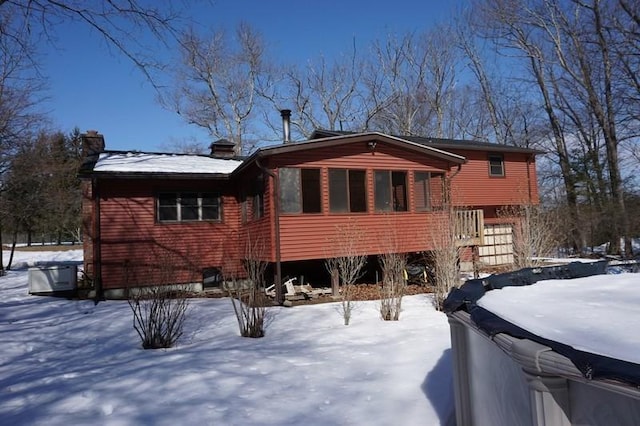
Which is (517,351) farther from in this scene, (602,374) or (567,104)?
(567,104)

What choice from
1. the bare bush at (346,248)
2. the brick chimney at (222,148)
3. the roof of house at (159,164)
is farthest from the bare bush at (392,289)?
the brick chimney at (222,148)

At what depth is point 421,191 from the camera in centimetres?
1478

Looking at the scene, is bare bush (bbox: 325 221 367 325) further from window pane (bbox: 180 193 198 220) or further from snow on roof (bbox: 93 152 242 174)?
window pane (bbox: 180 193 198 220)

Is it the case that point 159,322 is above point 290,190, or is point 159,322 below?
below

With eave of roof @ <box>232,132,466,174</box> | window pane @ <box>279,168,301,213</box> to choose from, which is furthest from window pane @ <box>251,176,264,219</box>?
window pane @ <box>279,168,301,213</box>

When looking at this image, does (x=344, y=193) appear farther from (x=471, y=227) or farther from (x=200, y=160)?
(x=200, y=160)

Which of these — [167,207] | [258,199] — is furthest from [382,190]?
[167,207]

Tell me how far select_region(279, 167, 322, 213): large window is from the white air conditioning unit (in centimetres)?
699

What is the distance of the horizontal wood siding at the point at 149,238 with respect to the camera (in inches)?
520

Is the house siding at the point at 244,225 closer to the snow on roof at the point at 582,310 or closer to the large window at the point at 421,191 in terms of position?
the large window at the point at 421,191

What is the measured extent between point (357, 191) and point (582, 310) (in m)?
11.1

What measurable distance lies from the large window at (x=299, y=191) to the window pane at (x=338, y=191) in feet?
1.20

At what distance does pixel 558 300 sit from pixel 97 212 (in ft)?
42.2

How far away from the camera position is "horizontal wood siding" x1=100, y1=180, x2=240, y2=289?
13.2 m
